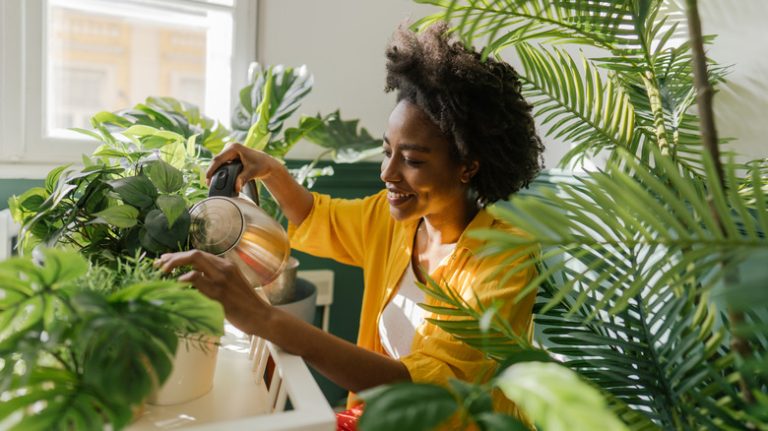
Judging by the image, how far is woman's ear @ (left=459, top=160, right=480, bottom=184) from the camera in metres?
1.07

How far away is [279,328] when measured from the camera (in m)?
0.66

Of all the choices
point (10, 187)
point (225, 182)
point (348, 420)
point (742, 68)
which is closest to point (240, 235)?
point (225, 182)

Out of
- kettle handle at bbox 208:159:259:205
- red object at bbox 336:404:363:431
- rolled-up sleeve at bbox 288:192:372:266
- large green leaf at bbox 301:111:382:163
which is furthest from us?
large green leaf at bbox 301:111:382:163

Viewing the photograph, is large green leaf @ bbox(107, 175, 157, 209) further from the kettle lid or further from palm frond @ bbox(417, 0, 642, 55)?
palm frond @ bbox(417, 0, 642, 55)

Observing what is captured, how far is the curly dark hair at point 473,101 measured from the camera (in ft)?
3.29

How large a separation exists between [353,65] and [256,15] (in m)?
0.33

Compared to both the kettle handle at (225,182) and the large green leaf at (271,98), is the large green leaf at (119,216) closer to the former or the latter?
the kettle handle at (225,182)

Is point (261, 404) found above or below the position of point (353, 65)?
below

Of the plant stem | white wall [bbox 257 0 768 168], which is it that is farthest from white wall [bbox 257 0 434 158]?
the plant stem

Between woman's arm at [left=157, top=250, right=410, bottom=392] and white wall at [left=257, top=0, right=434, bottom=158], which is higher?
white wall at [left=257, top=0, right=434, bottom=158]

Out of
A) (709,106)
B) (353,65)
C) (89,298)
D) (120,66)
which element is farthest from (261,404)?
(120,66)

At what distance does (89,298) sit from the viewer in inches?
15.7

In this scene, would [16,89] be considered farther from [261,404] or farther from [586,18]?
[586,18]

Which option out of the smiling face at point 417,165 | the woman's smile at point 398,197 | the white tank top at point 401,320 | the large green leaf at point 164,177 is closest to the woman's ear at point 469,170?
the smiling face at point 417,165
